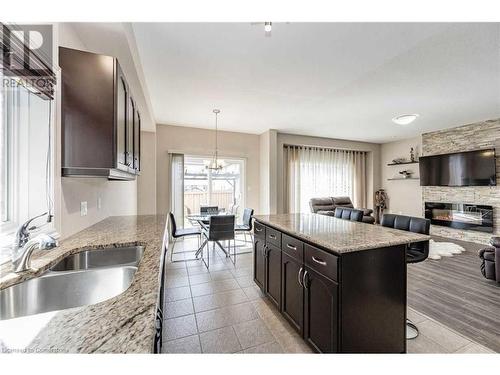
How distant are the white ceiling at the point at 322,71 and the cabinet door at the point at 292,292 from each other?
210 cm

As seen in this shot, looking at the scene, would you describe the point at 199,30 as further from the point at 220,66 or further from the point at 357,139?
the point at 357,139

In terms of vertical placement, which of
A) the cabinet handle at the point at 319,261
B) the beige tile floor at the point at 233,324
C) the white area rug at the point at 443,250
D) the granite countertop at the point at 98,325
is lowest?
the beige tile floor at the point at 233,324

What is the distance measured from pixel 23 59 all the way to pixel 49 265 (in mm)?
1033

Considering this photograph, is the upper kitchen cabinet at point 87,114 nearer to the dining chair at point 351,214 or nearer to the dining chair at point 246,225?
the dining chair at point 246,225

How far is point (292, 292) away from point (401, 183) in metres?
6.53

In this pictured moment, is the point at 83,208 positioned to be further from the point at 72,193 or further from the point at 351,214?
the point at 351,214

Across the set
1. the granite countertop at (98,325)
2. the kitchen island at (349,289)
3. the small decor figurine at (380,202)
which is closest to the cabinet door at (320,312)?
the kitchen island at (349,289)

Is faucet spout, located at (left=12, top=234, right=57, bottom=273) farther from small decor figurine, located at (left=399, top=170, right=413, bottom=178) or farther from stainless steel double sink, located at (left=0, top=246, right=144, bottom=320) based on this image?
small decor figurine, located at (left=399, top=170, right=413, bottom=178)

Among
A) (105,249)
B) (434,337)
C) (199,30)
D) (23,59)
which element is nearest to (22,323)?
(105,249)

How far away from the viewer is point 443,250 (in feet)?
13.5

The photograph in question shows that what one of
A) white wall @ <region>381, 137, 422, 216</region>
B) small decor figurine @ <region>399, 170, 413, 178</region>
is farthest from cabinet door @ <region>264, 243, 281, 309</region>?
small decor figurine @ <region>399, 170, 413, 178</region>

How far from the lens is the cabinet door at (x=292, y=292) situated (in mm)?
1718

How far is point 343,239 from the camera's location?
60.7 inches

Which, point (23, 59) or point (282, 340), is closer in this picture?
point (23, 59)
